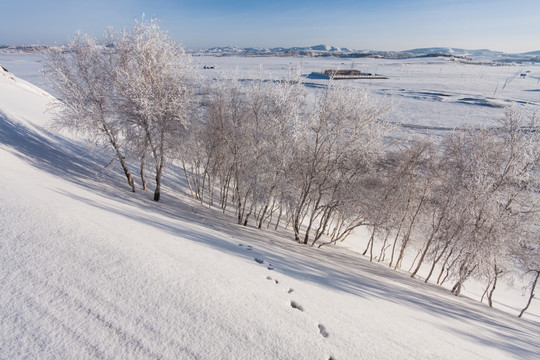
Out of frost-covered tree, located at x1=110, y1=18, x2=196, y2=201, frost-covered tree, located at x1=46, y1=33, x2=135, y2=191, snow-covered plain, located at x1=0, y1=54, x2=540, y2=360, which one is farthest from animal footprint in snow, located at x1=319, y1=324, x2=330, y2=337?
frost-covered tree, located at x1=46, y1=33, x2=135, y2=191

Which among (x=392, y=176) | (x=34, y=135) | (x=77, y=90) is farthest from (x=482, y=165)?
(x=34, y=135)

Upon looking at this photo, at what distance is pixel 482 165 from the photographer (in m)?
11.1

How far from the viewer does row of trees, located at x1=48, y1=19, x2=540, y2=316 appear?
36.9 ft

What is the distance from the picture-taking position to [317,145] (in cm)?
1412

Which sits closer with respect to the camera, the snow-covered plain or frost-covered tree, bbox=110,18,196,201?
the snow-covered plain

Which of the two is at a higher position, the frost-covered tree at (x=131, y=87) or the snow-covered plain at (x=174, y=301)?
the frost-covered tree at (x=131, y=87)

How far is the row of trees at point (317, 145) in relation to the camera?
11.3 metres

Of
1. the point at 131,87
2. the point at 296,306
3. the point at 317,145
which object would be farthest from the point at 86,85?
the point at 296,306

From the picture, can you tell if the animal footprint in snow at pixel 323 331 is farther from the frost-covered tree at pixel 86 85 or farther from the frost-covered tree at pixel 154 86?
the frost-covered tree at pixel 86 85

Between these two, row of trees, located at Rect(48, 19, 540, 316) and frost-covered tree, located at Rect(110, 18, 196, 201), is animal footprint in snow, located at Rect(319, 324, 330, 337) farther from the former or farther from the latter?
frost-covered tree, located at Rect(110, 18, 196, 201)

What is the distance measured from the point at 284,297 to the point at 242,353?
6.34 feet

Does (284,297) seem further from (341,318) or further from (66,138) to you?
(66,138)

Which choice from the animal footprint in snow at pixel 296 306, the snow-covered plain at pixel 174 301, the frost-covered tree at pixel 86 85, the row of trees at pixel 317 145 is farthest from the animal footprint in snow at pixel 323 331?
the frost-covered tree at pixel 86 85

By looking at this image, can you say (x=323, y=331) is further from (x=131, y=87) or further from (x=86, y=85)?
(x=86, y=85)
